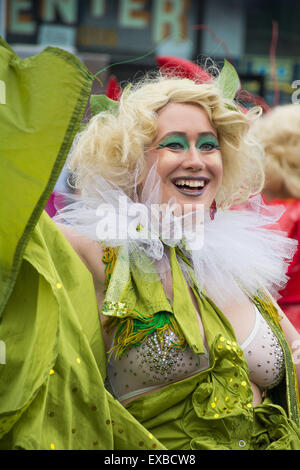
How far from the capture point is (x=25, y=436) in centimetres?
140

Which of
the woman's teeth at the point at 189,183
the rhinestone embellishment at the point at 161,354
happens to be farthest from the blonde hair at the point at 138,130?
the rhinestone embellishment at the point at 161,354

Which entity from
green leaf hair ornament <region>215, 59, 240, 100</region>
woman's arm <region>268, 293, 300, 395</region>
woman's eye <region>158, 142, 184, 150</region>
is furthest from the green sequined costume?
green leaf hair ornament <region>215, 59, 240, 100</region>

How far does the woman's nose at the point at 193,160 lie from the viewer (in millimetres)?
2033

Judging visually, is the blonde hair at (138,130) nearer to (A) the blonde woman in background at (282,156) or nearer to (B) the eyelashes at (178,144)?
(B) the eyelashes at (178,144)

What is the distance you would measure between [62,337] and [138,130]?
2.70 feet

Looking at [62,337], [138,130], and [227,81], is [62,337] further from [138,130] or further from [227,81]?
[227,81]

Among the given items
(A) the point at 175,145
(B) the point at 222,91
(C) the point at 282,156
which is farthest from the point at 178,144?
(C) the point at 282,156

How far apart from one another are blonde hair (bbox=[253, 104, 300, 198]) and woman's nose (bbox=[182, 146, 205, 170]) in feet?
3.95

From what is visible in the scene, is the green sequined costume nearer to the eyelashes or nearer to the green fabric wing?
the green fabric wing

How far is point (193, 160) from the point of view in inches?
80.1

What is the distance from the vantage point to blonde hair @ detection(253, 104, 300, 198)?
319 cm

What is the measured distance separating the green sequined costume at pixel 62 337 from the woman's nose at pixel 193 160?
0.43 meters

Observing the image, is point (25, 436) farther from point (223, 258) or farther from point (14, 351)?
point (223, 258)
